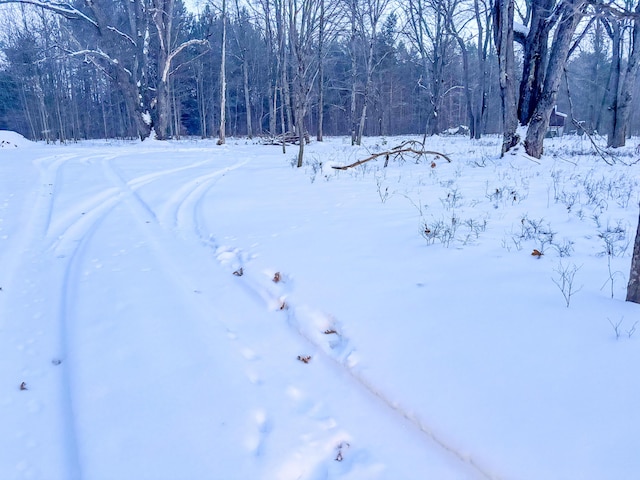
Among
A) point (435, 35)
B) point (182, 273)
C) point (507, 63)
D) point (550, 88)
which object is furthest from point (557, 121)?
point (182, 273)

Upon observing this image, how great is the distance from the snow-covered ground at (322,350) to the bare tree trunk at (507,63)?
647 centimetres

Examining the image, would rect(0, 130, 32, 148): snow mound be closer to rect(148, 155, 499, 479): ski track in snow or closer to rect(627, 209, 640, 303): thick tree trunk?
rect(148, 155, 499, 479): ski track in snow

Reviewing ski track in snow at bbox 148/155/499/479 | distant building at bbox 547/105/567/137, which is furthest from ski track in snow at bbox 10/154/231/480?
distant building at bbox 547/105/567/137

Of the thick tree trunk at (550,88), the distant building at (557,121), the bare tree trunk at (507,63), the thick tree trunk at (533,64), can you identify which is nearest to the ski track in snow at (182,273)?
the bare tree trunk at (507,63)

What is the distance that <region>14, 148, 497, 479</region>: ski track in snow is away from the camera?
201 centimetres

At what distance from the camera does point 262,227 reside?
520 centimetres

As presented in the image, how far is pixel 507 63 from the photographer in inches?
427

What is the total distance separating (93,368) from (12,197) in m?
5.86

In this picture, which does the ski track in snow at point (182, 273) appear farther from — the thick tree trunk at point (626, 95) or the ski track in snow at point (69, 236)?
the thick tree trunk at point (626, 95)

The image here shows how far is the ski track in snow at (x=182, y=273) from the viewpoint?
201 centimetres

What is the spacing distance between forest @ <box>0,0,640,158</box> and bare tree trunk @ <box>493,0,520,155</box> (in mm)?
36

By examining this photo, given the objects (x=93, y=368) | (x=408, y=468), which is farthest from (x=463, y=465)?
(x=93, y=368)

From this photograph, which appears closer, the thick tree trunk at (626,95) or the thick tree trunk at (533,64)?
the thick tree trunk at (533,64)

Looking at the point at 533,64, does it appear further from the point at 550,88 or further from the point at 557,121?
the point at 557,121
